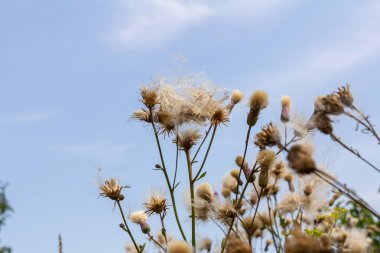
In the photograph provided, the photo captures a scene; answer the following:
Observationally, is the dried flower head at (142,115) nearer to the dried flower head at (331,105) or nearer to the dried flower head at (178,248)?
the dried flower head at (331,105)

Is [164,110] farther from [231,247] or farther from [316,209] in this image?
[231,247]

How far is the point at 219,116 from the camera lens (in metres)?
3.32

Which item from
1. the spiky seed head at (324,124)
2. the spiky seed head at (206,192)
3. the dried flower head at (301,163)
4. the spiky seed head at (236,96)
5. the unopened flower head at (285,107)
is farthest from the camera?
the spiky seed head at (236,96)

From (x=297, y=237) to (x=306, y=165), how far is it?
7.8 inches

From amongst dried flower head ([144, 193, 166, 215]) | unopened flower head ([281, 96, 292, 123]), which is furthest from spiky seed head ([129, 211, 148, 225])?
unopened flower head ([281, 96, 292, 123])

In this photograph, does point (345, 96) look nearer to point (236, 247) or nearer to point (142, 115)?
point (236, 247)

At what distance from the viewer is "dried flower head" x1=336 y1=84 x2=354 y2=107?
93.9 inches

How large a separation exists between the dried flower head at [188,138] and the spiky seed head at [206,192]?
0.68ft

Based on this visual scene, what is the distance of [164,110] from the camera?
330 cm

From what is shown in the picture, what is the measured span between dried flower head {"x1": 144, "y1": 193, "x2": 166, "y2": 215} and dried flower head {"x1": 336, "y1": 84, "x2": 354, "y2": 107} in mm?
1226

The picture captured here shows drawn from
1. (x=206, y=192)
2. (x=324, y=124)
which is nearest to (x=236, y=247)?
(x=324, y=124)

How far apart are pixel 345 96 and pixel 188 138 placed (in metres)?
1.07

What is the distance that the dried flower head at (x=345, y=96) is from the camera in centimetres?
239

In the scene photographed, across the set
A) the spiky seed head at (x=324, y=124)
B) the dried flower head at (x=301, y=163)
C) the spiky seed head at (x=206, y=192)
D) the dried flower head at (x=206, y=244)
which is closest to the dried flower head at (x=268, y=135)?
the spiky seed head at (x=324, y=124)
